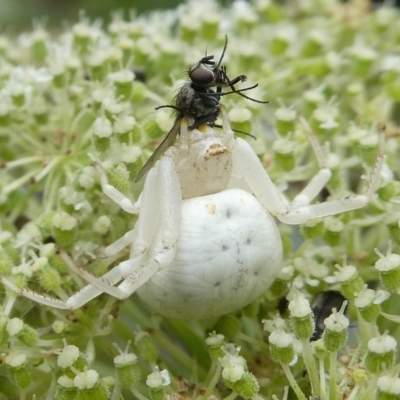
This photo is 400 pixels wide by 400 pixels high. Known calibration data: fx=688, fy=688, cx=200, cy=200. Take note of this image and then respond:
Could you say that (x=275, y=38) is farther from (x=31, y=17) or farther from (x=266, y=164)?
(x=31, y=17)

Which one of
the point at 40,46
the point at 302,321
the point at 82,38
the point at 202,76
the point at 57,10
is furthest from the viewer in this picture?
the point at 57,10

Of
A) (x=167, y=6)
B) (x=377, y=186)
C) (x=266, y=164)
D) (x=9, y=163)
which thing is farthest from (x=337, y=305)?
(x=167, y=6)

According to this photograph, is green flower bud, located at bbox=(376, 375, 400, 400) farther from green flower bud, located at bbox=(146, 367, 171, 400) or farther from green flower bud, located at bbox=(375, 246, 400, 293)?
green flower bud, located at bbox=(146, 367, 171, 400)

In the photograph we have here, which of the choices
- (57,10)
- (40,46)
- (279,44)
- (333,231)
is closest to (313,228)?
(333,231)

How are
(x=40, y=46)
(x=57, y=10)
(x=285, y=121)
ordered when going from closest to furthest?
(x=285, y=121), (x=40, y=46), (x=57, y=10)

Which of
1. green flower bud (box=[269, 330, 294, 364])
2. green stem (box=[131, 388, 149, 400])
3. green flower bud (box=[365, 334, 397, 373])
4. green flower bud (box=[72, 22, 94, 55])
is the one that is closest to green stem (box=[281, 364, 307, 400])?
green flower bud (box=[269, 330, 294, 364])

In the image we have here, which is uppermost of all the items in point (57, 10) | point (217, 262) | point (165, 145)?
point (165, 145)

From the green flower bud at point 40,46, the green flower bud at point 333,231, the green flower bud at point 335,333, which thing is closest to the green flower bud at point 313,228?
the green flower bud at point 333,231

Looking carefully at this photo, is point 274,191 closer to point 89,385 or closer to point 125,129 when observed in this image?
point 125,129
